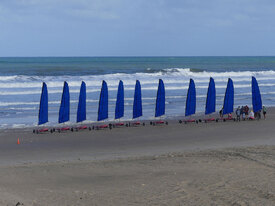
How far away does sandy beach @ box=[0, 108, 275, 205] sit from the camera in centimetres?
1169

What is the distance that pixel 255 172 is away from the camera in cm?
1393

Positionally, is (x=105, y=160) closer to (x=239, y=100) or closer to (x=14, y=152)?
(x=14, y=152)

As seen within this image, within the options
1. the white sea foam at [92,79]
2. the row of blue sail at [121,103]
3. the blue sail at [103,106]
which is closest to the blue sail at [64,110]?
the row of blue sail at [121,103]

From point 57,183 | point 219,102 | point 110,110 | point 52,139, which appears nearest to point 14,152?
point 52,139

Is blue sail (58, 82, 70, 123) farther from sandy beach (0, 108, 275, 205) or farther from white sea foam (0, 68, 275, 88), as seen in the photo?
white sea foam (0, 68, 275, 88)

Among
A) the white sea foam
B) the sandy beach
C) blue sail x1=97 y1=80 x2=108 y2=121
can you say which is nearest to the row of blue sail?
blue sail x1=97 y1=80 x2=108 y2=121

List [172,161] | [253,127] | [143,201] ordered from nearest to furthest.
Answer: [143,201], [172,161], [253,127]

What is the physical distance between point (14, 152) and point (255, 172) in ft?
32.9

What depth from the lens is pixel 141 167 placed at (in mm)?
14961

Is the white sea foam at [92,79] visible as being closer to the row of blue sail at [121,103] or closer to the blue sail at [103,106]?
the row of blue sail at [121,103]

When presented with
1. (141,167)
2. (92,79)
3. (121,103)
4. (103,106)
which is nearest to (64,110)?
(103,106)

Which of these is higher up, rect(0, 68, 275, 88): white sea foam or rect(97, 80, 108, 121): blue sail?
rect(0, 68, 275, 88): white sea foam

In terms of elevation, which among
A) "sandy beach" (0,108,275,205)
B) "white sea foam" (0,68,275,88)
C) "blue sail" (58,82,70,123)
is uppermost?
"white sea foam" (0,68,275,88)

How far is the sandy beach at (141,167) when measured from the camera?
1169 cm
